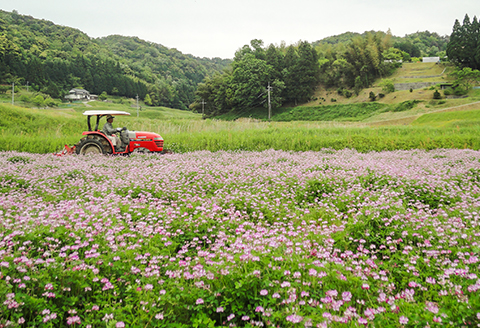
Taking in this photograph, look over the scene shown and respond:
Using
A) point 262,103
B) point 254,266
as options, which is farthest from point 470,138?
point 262,103

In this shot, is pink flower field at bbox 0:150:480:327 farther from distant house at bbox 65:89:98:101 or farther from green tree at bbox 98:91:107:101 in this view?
green tree at bbox 98:91:107:101

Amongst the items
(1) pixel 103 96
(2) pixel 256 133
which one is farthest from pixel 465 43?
(1) pixel 103 96

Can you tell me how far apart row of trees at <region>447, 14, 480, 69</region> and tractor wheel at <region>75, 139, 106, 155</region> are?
98.4m

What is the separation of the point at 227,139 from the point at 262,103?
225 ft

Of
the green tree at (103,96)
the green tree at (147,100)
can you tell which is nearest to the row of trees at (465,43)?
the green tree at (147,100)

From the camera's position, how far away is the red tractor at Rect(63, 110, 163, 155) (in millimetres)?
11438

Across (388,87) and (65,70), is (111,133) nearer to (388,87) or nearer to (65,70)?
(388,87)

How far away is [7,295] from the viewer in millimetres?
2191

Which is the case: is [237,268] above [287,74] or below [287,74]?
below

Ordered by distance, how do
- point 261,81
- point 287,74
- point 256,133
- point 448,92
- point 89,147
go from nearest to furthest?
point 89,147, point 256,133, point 448,92, point 261,81, point 287,74

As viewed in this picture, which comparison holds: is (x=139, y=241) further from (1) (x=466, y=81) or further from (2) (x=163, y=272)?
(1) (x=466, y=81)

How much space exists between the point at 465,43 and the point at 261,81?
2305 inches

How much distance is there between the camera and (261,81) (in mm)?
79938

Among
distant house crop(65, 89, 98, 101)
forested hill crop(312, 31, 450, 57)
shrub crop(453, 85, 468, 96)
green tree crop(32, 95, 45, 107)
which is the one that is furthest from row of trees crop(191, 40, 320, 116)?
distant house crop(65, 89, 98, 101)
